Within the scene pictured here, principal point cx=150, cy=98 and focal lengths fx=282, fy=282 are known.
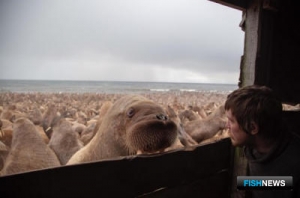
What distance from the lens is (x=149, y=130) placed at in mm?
2070

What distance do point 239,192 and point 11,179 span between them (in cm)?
208

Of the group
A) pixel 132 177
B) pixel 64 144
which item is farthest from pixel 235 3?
pixel 64 144

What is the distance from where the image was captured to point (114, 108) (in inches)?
102

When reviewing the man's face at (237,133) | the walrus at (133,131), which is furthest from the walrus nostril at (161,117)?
the man's face at (237,133)

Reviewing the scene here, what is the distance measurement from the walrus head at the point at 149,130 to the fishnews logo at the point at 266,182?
0.59 metres

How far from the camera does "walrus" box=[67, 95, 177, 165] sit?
208cm

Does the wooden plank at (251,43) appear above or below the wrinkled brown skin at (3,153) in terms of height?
above

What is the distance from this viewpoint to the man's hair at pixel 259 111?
172 centimetres

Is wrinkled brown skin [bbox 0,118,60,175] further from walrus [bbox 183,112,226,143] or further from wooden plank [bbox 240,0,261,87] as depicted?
walrus [bbox 183,112,226,143]

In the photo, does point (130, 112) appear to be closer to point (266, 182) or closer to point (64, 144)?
point (266, 182)

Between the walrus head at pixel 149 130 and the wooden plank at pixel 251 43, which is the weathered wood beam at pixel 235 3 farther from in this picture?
the walrus head at pixel 149 130

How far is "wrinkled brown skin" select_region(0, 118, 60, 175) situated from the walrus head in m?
0.95

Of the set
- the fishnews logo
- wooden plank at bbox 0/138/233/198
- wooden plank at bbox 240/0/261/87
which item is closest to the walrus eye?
wooden plank at bbox 0/138/233/198

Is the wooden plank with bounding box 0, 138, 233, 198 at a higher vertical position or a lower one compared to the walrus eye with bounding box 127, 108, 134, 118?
lower
